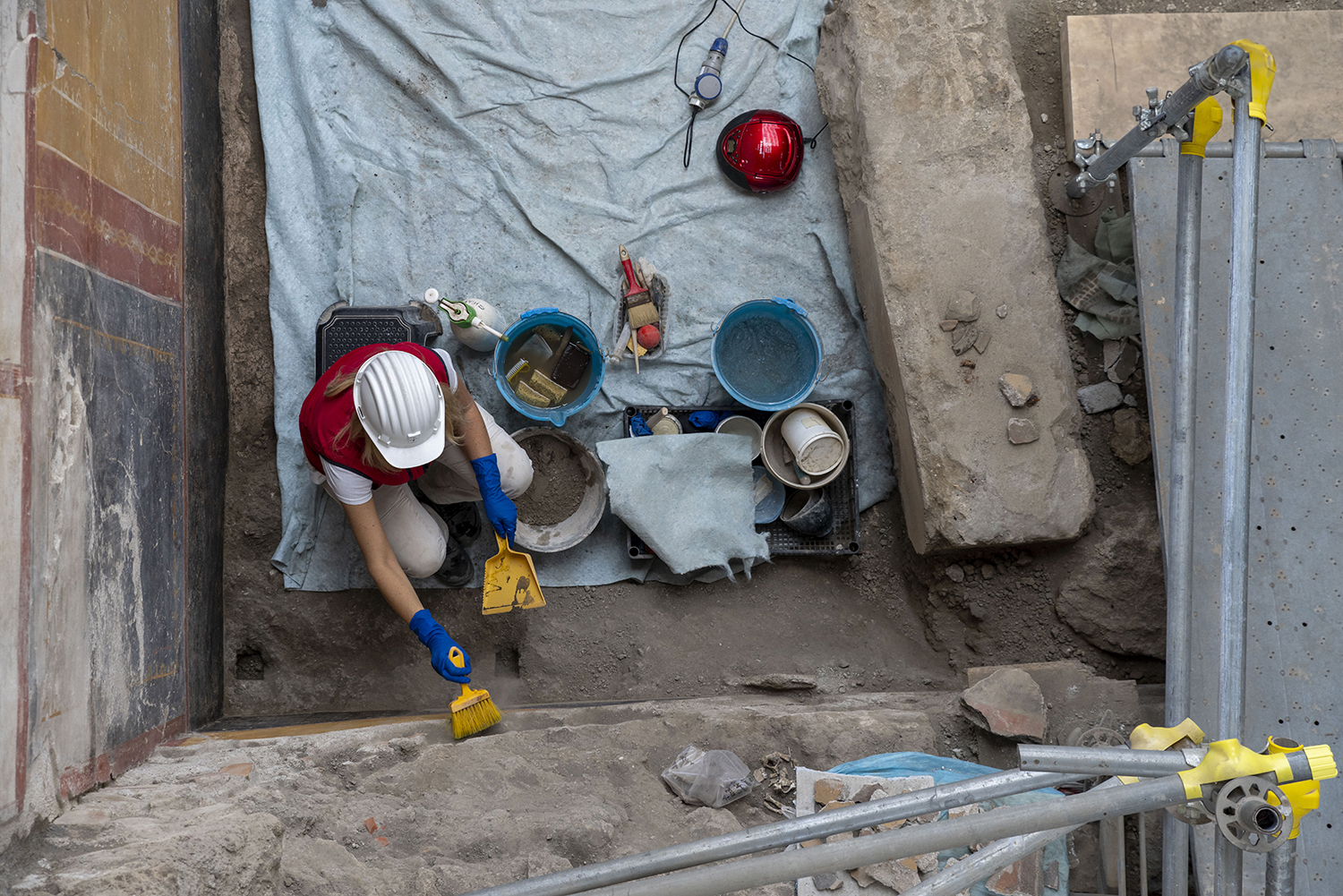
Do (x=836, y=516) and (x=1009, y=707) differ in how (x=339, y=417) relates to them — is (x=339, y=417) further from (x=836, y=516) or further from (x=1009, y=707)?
(x=1009, y=707)

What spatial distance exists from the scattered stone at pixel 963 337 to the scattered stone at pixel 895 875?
193cm

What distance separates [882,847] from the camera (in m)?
1.63

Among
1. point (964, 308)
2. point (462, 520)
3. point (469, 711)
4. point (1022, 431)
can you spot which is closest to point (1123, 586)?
point (1022, 431)

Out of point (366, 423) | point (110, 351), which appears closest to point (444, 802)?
point (366, 423)

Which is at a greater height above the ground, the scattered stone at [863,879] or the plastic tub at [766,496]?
the plastic tub at [766,496]

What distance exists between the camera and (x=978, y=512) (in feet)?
11.3

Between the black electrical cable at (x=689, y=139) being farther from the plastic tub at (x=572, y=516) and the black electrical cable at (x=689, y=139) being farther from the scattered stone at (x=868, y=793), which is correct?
the scattered stone at (x=868, y=793)

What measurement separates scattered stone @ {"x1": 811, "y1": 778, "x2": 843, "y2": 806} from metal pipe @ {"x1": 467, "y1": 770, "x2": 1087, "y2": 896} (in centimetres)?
85

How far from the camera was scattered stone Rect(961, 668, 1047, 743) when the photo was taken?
2.98 m

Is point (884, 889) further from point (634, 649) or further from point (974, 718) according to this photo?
point (634, 649)

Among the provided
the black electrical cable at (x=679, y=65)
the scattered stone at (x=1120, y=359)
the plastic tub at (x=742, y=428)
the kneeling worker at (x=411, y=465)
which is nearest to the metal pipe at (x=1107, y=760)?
the kneeling worker at (x=411, y=465)

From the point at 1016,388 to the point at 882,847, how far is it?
7.54ft

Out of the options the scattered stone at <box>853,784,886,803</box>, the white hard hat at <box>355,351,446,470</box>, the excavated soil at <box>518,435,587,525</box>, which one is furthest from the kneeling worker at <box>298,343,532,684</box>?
the scattered stone at <box>853,784,886,803</box>

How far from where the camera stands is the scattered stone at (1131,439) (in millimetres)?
3621
